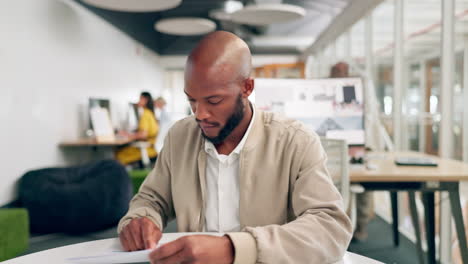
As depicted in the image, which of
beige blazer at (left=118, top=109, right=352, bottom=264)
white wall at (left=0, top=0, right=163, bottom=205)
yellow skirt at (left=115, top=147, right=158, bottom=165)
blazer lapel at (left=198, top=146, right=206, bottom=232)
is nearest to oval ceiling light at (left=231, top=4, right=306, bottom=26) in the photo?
white wall at (left=0, top=0, right=163, bottom=205)

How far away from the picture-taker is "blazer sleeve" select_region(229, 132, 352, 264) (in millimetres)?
854

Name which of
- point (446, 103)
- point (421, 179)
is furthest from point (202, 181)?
point (446, 103)

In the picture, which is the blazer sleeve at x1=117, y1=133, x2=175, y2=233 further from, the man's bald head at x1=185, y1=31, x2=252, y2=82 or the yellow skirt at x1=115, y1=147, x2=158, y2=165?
the yellow skirt at x1=115, y1=147, x2=158, y2=165

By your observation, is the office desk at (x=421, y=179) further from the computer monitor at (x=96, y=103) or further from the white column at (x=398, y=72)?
the computer monitor at (x=96, y=103)

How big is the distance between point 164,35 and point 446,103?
9.24 m

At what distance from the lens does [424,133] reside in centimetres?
546

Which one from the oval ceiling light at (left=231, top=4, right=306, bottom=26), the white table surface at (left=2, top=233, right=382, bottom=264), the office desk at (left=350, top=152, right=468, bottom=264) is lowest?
the office desk at (left=350, top=152, right=468, bottom=264)

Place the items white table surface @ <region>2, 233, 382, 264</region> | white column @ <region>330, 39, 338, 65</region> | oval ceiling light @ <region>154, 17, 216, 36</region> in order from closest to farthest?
1. white table surface @ <region>2, 233, 382, 264</region>
2. oval ceiling light @ <region>154, 17, 216, 36</region>
3. white column @ <region>330, 39, 338, 65</region>

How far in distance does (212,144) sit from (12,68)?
346 centimetres

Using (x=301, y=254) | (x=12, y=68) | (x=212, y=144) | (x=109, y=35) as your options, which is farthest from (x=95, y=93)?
(x=301, y=254)

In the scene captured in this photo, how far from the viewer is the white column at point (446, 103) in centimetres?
322

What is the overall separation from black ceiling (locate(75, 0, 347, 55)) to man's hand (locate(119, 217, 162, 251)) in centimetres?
529

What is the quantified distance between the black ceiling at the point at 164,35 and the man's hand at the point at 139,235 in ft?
17.4

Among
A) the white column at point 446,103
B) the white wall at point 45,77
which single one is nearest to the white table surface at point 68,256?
the white column at point 446,103
